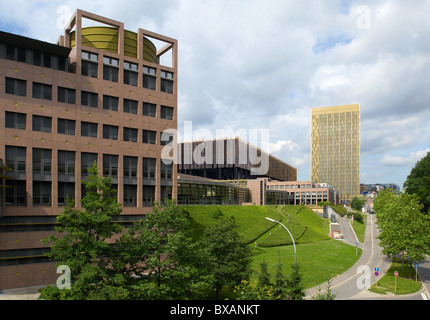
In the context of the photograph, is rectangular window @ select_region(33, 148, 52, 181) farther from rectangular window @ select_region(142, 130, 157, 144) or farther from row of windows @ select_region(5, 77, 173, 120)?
rectangular window @ select_region(142, 130, 157, 144)

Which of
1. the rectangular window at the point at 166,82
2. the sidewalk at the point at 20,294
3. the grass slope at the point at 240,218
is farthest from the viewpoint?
the grass slope at the point at 240,218

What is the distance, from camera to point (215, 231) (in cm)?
3081

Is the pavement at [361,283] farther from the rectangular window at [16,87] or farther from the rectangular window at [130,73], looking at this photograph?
the rectangular window at [130,73]

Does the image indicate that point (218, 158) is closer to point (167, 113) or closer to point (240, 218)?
point (240, 218)

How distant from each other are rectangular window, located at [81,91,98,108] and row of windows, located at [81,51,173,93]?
243 cm

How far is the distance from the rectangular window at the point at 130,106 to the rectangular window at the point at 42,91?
9.36 meters

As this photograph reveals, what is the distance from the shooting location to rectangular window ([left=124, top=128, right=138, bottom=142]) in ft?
140

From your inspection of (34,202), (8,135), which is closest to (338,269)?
(34,202)

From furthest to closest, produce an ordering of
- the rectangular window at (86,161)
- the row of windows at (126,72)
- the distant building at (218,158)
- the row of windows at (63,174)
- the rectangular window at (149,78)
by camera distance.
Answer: the distant building at (218,158), the rectangular window at (149,78), the row of windows at (126,72), the rectangular window at (86,161), the row of windows at (63,174)

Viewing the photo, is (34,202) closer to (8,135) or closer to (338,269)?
(8,135)

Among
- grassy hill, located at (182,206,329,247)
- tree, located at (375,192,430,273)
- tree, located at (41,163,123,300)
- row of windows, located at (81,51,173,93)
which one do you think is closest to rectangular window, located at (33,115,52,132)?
row of windows, located at (81,51,173,93)

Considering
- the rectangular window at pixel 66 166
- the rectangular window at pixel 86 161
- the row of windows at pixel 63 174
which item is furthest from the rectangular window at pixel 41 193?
the rectangular window at pixel 86 161

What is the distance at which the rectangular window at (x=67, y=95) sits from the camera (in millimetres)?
37750
